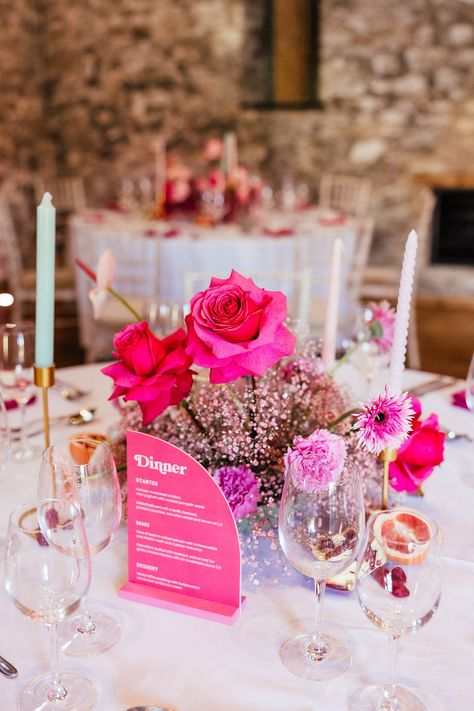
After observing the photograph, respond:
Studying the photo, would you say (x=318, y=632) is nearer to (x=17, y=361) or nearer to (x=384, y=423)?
(x=384, y=423)

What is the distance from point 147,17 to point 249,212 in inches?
114

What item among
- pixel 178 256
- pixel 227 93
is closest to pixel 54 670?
pixel 178 256

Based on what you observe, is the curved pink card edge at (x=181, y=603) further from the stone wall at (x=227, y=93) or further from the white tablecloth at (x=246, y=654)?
the stone wall at (x=227, y=93)

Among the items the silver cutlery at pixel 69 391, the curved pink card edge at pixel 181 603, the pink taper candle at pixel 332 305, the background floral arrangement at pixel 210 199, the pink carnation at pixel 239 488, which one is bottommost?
the curved pink card edge at pixel 181 603

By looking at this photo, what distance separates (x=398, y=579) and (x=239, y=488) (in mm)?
273

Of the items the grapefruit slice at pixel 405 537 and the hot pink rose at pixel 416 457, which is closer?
the grapefruit slice at pixel 405 537

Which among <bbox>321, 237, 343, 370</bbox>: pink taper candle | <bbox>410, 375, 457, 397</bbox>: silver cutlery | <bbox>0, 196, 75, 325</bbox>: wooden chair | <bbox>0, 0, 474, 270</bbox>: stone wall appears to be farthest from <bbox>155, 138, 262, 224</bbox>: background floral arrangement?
<bbox>321, 237, 343, 370</bbox>: pink taper candle

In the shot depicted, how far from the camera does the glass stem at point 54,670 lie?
0.86 metres

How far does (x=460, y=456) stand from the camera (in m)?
1.51

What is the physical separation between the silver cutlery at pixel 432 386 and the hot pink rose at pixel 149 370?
3.01 feet

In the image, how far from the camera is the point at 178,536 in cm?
103

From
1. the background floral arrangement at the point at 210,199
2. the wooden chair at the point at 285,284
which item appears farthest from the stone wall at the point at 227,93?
the wooden chair at the point at 285,284

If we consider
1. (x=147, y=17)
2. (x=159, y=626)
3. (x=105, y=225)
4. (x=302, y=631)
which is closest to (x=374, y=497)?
(x=302, y=631)

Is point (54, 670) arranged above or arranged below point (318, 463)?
below
